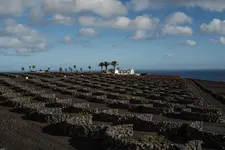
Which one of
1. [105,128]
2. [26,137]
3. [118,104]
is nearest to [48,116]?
[26,137]

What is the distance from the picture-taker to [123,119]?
30.0 meters

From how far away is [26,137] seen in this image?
79.9ft

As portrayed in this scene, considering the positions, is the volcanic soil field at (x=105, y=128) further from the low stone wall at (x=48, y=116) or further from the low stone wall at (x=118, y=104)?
the low stone wall at (x=118, y=104)

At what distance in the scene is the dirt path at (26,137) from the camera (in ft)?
73.3

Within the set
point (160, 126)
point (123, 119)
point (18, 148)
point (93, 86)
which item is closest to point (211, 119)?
point (160, 126)

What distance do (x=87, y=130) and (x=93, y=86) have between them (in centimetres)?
3781

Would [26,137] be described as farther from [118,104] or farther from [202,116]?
[202,116]

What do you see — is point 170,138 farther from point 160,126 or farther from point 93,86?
point 93,86

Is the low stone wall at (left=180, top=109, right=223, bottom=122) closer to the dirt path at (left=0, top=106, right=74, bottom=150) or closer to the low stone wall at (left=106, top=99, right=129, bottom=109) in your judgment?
the low stone wall at (left=106, top=99, right=129, bottom=109)

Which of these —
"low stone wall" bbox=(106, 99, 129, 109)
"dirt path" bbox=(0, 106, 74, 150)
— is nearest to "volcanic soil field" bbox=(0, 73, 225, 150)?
"dirt path" bbox=(0, 106, 74, 150)

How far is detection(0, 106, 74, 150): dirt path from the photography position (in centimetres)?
2234

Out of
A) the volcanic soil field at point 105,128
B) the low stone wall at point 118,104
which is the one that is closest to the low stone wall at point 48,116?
the volcanic soil field at point 105,128

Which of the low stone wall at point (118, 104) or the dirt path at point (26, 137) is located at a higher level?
the low stone wall at point (118, 104)

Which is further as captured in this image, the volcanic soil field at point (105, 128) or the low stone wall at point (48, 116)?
the low stone wall at point (48, 116)
